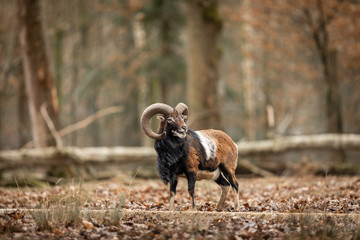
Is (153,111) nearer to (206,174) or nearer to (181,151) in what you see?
(181,151)

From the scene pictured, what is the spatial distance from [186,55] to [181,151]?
15.1 m

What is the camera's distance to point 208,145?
7379 mm

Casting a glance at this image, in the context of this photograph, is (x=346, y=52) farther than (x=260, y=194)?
Yes

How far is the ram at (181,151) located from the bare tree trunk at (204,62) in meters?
7.58

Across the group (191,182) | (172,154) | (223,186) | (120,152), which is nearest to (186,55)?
(120,152)

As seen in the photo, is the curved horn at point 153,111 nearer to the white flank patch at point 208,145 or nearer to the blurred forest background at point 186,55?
the white flank patch at point 208,145

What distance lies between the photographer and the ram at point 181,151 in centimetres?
700

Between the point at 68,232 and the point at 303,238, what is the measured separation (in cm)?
302

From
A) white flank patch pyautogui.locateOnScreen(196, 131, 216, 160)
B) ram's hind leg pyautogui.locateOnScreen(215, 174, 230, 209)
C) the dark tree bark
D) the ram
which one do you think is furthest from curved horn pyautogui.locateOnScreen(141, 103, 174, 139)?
the dark tree bark

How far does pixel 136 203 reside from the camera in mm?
8102

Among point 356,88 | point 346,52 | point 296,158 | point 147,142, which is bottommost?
point 296,158

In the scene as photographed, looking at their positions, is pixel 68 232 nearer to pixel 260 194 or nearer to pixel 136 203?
pixel 136 203

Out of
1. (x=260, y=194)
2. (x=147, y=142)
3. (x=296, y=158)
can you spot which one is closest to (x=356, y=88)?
(x=296, y=158)

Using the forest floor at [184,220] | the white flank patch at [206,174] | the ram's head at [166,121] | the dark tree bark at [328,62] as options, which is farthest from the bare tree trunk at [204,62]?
the ram's head at [166,121]
